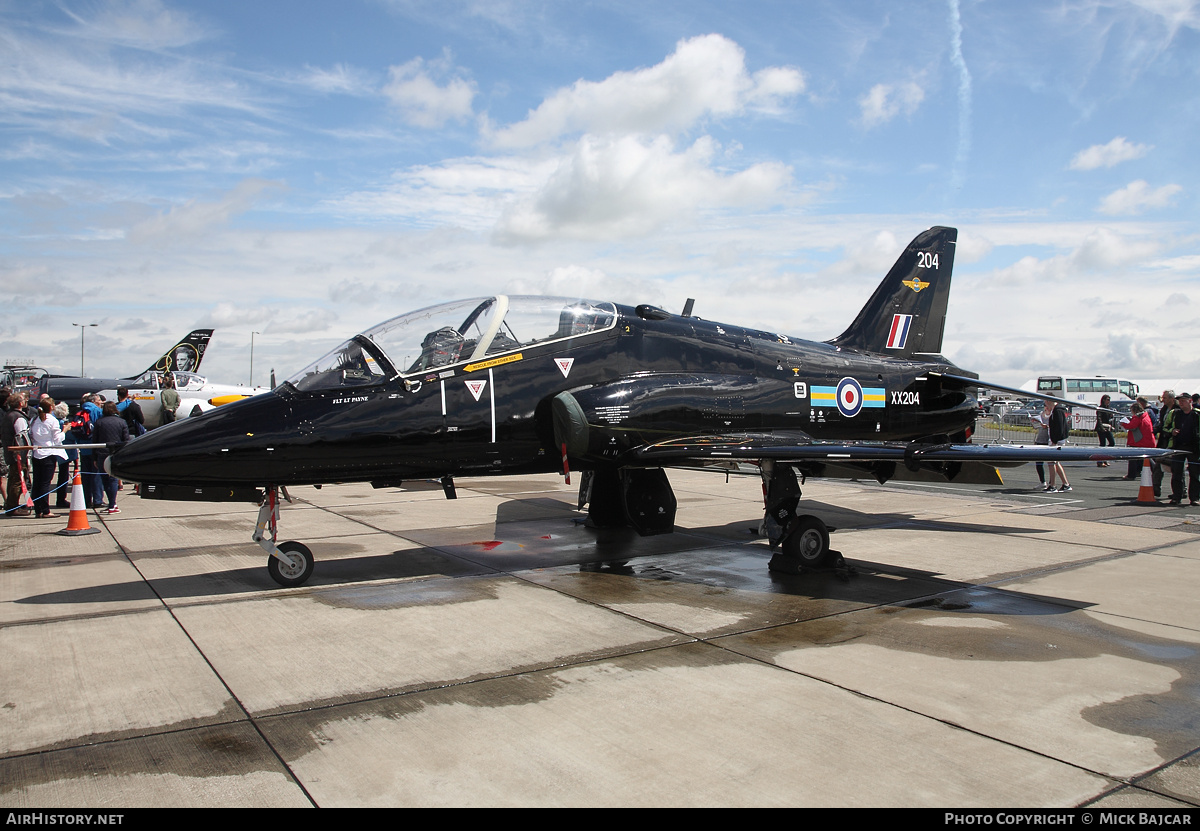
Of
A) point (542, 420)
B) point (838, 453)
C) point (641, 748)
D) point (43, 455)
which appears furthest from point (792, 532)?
point (43, 455)

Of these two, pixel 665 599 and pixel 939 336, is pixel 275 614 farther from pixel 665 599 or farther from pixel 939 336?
pixel 939 336

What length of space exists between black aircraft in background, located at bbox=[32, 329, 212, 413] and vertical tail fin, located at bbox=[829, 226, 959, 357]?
1492 centimetres

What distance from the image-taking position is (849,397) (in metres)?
9.93

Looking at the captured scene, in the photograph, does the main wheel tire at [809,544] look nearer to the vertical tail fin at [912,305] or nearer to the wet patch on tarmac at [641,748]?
the wet patch on tarmac at [641,748]

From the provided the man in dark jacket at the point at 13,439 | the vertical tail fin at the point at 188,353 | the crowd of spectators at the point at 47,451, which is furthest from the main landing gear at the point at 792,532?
the vertical tail fin at the point at 188,353

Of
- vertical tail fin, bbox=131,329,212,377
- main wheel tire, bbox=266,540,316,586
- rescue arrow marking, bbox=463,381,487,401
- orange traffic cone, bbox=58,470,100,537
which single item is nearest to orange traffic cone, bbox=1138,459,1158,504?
rescue arrow marking, bbox=463,381,487,401

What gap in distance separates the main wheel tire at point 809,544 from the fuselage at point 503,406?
1357 millimetres

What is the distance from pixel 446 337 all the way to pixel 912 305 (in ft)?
25.1

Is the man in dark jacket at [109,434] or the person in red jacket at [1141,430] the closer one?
the man in dark jacket at [109,434]

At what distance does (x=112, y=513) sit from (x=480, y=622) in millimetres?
9148

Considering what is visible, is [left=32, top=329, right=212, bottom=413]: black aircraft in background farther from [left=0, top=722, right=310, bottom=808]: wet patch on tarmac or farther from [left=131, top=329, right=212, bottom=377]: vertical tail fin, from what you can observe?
[left=0, top=722, right=310, bottom=808]: wet patch on tarmac

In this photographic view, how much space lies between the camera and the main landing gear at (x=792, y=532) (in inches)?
310

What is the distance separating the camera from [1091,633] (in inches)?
226

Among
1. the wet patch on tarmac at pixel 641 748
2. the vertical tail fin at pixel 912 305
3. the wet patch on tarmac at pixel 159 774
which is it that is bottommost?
the wet patch on tarmac at pixel 159 774
